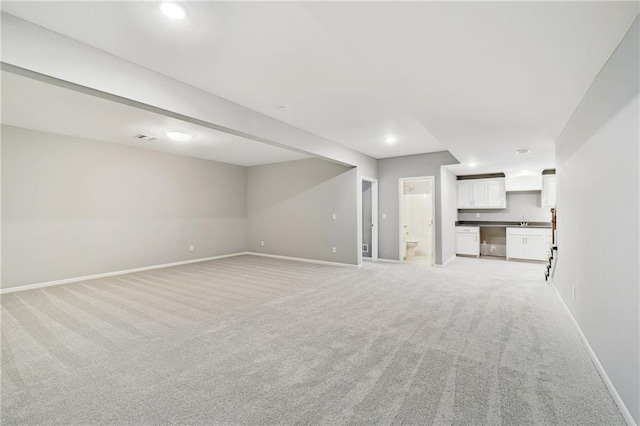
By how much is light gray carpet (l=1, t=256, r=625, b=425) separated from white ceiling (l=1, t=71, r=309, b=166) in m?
2.70

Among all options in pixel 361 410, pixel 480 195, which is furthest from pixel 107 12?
pixel 480 195

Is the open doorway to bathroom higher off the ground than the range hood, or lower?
lower

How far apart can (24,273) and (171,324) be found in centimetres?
360

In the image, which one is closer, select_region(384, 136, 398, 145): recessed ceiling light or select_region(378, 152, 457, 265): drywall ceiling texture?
select_region(384, 136, 398, 145): recessed ceiling light

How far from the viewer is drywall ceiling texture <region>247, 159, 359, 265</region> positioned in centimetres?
656

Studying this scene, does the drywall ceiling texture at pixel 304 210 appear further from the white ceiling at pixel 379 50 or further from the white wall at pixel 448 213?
the white ceiling at pixel 379 50

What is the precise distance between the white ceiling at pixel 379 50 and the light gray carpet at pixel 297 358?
2427 millimetres

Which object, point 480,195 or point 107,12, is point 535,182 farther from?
point 107,12

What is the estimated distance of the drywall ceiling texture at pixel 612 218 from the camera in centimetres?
168

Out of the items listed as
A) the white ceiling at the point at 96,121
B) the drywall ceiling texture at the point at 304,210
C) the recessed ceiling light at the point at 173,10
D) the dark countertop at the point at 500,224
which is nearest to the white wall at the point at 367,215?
the drywall ceiling texture at the point at 304,210

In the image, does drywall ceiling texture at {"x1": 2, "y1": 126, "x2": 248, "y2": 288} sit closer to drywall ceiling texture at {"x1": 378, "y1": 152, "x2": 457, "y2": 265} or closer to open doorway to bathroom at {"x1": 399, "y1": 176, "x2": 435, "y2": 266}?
drywall ceiling texture at {"x1": 378, "y1": 152, "x2": 457, "y2": 265}

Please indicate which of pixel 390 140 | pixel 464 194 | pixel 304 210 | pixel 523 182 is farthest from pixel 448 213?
pixel 304 210

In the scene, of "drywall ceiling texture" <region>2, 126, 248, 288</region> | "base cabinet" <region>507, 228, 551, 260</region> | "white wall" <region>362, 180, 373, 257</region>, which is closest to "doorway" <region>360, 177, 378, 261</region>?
"white wall" <region>362, 180, 373, 257</region>

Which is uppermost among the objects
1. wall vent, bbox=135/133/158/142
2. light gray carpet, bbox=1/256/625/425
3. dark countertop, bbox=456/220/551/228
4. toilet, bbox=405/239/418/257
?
wall vent, bbox=135/133/158/142
